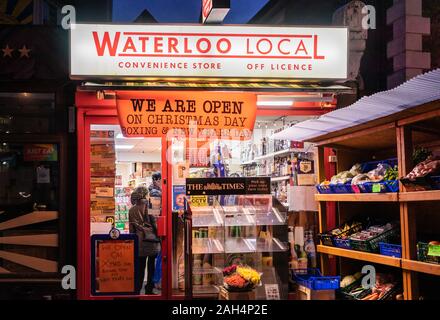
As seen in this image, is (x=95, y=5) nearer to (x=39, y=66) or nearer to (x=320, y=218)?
(x=39, y=66)

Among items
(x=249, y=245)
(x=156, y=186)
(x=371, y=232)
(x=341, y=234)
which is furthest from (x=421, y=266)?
(x=156, y=186)

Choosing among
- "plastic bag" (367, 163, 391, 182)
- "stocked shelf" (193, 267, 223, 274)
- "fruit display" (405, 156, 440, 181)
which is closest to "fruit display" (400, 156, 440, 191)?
"fruit display" (405, 156, 440, 181)

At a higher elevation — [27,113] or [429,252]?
[27,113]

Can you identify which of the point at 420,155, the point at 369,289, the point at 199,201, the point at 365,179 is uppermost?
the point at 420,155

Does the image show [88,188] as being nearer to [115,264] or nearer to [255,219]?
[115,264]

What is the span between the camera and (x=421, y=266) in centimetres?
515

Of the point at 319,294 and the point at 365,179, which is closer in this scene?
the point at 319,294

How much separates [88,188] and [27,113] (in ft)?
4.36

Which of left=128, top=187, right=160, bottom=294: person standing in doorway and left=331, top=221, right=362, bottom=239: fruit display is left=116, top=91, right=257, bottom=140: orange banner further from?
left=331, top=221, right=362, bottom=239: fruit display

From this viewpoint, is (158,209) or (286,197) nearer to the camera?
(158,209)

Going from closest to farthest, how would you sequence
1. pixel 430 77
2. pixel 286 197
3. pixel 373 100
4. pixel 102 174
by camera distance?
pixel 430 77 < pixel 373 100 < pixel 102 174 < pixel 286 197

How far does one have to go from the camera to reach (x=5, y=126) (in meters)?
7.57

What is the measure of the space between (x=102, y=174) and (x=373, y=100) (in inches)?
169
